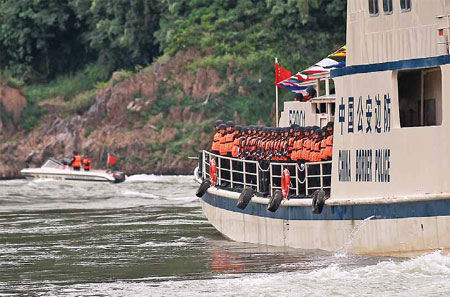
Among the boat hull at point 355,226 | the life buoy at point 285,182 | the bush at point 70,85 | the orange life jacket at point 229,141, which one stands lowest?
the boat hull at point 355,226

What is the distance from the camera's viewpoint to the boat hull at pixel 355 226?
21.7 metres

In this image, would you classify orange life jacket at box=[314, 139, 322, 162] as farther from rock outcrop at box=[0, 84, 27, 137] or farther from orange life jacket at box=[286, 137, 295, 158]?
rock outcrop at box=[0, 84, 27, 137]

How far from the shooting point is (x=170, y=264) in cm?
2448

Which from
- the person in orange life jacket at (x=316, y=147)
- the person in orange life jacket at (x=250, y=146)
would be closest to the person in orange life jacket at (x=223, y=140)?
the person in orange life jacket at (x=250, y=146)

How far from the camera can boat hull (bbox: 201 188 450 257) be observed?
21.7m

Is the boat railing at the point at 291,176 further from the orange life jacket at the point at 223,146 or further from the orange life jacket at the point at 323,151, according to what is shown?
the orange life jacket at the point at 223,146

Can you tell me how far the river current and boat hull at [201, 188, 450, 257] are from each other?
234 millimetres

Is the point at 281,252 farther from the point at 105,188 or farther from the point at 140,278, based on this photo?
the point at 105,188

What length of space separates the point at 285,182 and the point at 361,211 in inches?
93.7

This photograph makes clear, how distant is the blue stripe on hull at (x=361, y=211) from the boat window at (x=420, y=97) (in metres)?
1.77

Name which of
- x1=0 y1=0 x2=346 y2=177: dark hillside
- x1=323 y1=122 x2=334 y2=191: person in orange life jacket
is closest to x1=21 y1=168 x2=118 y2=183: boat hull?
x1=0 y1=0 x2=346 y2=177: dark hillside

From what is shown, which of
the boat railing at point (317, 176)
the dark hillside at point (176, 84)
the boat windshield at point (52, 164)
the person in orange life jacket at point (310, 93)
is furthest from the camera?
the dark hillside at point (176, 84)

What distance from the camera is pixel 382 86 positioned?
22.8 m

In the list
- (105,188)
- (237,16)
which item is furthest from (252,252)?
(237,16)
